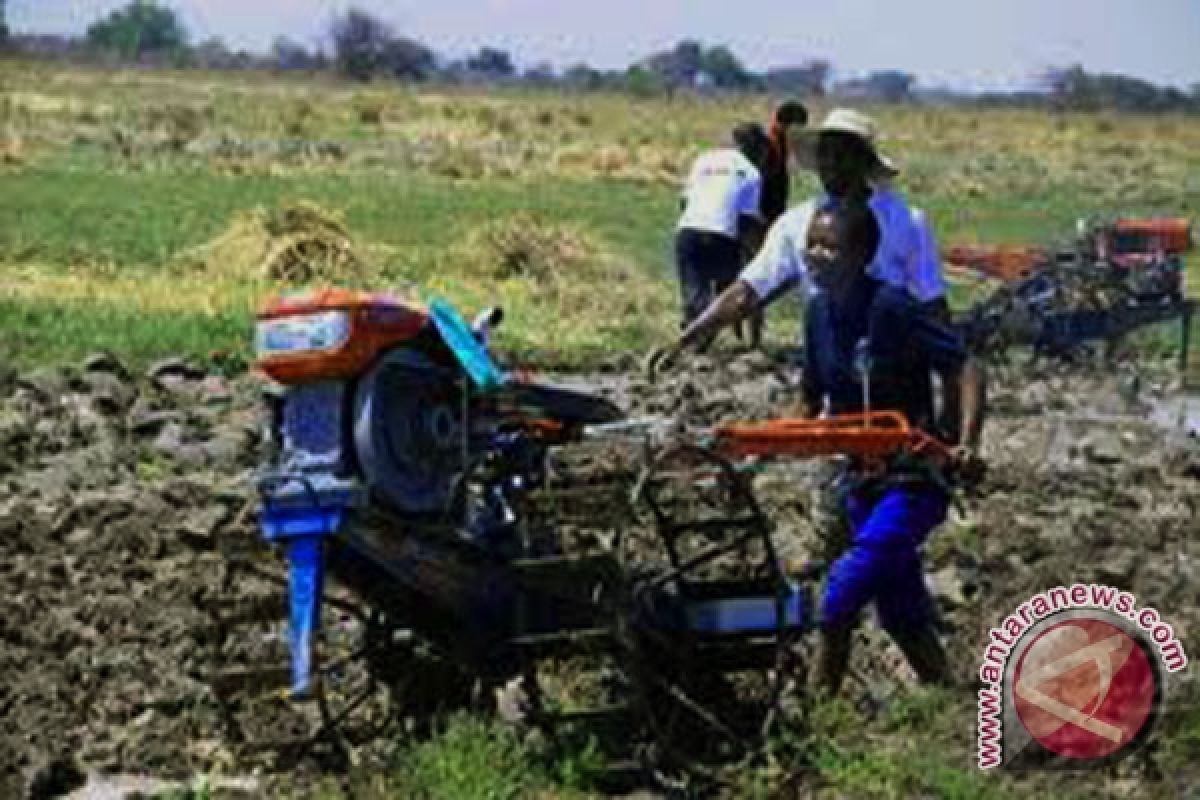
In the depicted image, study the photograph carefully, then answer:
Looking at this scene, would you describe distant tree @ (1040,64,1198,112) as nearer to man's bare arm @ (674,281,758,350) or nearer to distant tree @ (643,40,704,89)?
distant tree @ (643,40,704,89)

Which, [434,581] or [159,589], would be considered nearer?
[434,581]

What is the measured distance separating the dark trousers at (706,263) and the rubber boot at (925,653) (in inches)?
283

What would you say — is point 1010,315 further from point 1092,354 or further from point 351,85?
point 351,85

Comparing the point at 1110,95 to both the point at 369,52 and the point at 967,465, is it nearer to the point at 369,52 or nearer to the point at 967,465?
the point at 369,52

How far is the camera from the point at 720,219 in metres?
13.8

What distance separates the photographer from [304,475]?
5.96 m

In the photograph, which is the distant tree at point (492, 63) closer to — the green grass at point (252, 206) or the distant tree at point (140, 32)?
the distant tree at point (140, 32)

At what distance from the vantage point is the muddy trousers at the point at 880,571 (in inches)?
253

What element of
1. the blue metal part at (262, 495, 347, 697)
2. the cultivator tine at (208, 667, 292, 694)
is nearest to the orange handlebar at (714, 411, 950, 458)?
the blue metal part at (262, 495, 347, 697)

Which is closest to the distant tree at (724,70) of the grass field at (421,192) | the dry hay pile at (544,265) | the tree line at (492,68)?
the tree line at (492,68)

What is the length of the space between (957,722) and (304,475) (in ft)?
6.19

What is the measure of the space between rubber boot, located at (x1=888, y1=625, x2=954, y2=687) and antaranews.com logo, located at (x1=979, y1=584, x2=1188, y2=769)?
2.30 feet

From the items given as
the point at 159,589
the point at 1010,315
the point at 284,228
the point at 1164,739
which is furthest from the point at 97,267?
the point at 1164,739

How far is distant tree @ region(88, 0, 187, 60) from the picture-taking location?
436 ft
